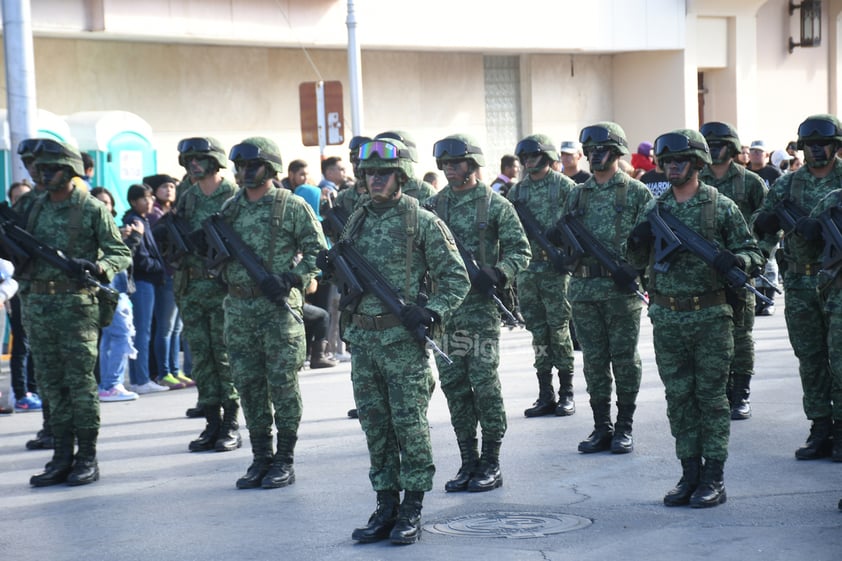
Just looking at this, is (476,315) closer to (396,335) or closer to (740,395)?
(396,335)

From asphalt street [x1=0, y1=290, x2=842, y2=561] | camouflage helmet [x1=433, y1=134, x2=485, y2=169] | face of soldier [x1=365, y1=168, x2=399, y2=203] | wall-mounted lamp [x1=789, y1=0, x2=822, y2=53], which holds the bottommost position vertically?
asphalt street [x1=0, y1=290, x2=842, y2=561]

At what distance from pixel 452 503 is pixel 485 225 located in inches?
70.8

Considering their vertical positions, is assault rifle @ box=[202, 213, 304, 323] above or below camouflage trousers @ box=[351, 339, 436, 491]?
above

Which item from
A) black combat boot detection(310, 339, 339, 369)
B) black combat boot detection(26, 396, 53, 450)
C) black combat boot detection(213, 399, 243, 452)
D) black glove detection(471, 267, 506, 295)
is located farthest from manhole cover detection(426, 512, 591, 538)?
black combat boot detection(310, 339, 339, 369)

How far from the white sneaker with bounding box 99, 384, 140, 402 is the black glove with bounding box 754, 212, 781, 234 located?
609 cm

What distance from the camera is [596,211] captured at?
29.8 feet

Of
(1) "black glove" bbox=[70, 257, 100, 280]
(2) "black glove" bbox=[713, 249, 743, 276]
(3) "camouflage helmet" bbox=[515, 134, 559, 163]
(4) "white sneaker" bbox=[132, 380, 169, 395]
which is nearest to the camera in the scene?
(2) "black glove" bbox=[713, 249, 743, 276]

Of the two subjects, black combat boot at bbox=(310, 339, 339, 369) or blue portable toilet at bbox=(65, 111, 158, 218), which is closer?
black combat boot at bbox=(310, 339, 339, 369)

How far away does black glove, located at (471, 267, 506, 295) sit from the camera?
26.3 feet

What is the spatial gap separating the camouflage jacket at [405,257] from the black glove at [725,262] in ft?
4.39

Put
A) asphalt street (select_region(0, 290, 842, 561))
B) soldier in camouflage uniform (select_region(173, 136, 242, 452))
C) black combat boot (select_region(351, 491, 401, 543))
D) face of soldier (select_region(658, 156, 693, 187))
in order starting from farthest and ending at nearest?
soldier in camouflage uniform (select_region(173, 136, 242, 452)) < face of soldier (select_region(658, 156, 693, 187)) < black combat boot (select_region(351, 491, 401, 543)) < asphalt street (select_region(0, 290, 842, 561))

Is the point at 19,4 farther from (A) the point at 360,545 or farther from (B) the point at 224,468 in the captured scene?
(A) the point at 360,545

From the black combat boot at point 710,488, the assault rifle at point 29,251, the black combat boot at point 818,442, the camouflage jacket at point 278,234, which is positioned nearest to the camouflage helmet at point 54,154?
the assault rifle at point 29,251

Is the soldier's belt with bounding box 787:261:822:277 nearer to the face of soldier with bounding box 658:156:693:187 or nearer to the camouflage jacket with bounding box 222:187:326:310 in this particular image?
the face of soldier with bounding box 658:156:693:187
